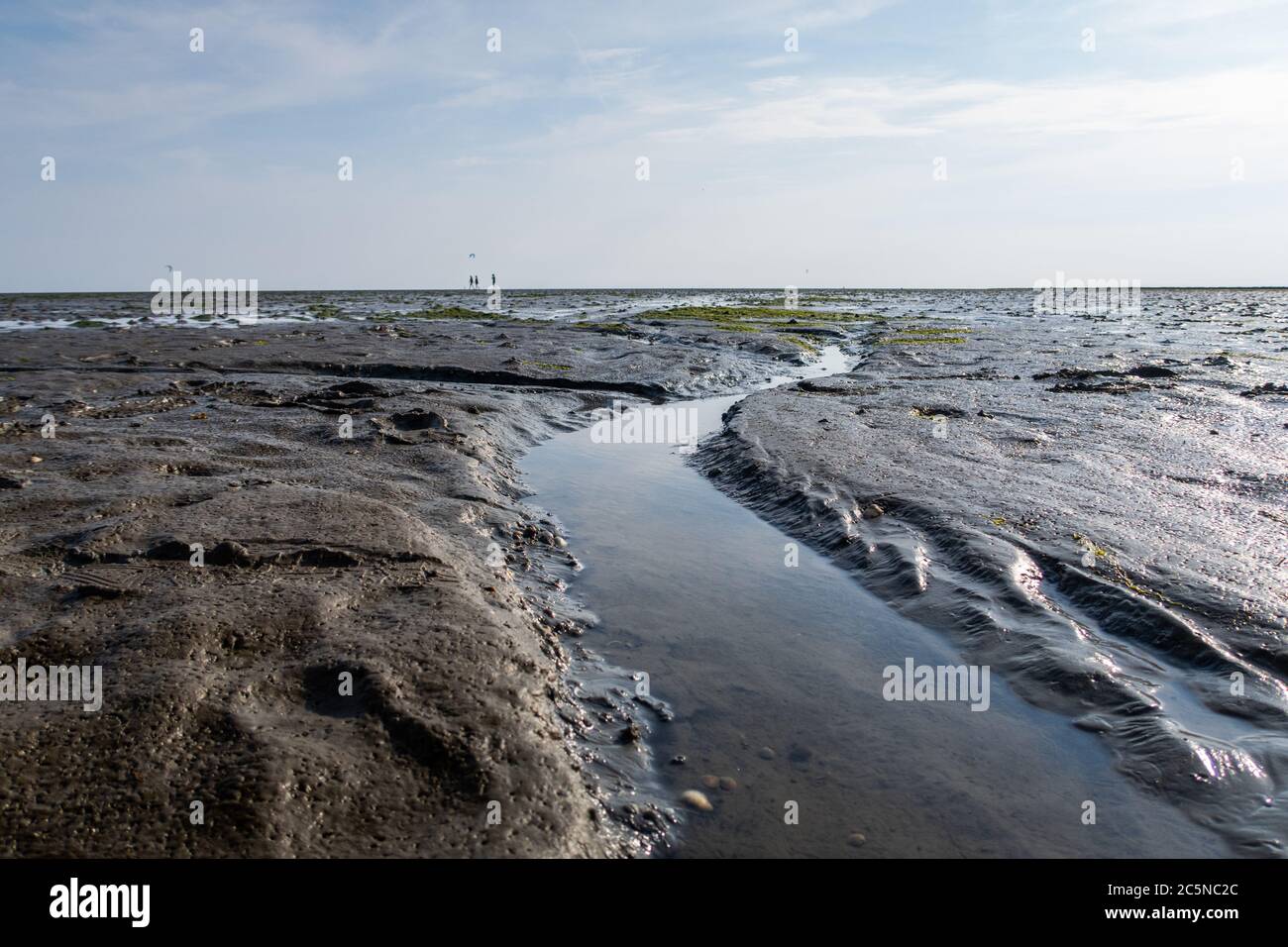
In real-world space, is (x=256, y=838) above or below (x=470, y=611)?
below

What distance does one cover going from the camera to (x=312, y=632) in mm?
4812

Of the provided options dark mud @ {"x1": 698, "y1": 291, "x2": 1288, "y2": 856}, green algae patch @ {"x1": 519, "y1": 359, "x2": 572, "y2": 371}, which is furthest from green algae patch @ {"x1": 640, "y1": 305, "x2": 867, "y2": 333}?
dark mud @ {"x1": 698, "y1": 291, "x2": 1288, "y2": 856}

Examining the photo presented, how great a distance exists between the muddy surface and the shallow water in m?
0.60

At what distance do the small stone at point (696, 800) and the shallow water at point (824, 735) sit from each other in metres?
0.04

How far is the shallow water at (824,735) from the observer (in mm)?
3801

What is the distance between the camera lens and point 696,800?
4020mm

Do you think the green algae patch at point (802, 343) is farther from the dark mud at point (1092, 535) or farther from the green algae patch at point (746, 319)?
the dark mud at point (1092, 535)

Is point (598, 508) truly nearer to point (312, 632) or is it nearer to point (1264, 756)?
point (312, 632)

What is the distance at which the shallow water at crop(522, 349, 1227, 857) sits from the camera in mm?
3801

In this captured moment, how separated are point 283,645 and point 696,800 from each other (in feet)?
7.80

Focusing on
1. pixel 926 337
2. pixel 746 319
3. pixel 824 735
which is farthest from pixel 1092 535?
pixel 746 319
